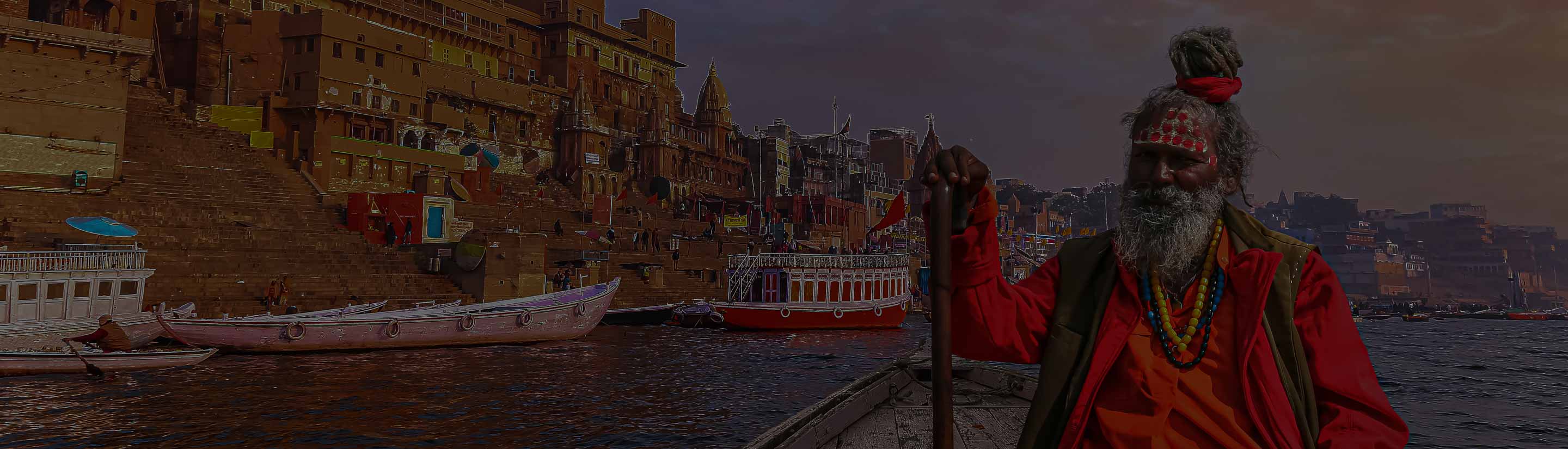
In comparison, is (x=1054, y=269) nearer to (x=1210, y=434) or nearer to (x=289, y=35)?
(x=1210, y=434)

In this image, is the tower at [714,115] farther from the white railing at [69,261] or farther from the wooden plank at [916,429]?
the wooden plank at [916,429]

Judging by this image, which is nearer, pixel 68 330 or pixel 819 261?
pixel 68 330

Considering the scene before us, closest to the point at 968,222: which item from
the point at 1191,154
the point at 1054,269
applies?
the point at 1054,269

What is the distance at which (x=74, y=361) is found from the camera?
18516 mm

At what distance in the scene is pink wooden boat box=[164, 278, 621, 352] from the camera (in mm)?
22828

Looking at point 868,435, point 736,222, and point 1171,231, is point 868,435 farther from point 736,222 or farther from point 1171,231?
point 736,222

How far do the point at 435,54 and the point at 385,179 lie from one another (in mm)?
14950

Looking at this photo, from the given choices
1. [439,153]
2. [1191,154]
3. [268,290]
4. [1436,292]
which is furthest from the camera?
[1436,292]

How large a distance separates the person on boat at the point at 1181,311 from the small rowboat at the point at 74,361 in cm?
2127

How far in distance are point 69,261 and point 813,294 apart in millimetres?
24641

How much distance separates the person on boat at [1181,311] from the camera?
8.48 ft

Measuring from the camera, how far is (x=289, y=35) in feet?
142

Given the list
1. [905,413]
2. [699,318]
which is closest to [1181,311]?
[905,413]

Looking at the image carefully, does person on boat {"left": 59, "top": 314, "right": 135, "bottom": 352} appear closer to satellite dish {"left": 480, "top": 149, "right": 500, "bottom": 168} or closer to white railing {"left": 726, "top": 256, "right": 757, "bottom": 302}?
white railing {"left": 726, "top": 256, "right": 757, "bottom": 302}
